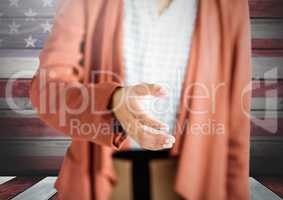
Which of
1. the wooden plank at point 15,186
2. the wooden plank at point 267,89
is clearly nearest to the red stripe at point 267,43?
the wooden plank at point 267,89

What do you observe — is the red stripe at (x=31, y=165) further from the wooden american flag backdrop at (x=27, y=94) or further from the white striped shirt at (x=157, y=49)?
the white striped shirt at (x=157, y=49)

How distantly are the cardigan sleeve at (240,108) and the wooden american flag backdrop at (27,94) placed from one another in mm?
436

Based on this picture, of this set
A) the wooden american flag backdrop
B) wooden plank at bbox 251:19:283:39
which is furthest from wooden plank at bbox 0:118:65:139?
wooden plank at bbox 251:19:283:39

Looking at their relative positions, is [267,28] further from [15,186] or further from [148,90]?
[15,186]

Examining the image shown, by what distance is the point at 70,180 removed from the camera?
74 cm

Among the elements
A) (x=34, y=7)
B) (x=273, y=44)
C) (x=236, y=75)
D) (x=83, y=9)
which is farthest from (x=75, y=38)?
(x=273, y=44)

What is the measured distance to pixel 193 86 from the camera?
73 cm

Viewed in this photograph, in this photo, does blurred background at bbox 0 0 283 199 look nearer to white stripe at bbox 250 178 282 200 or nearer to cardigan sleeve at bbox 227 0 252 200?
white stripe at bbox 250 178 282 200

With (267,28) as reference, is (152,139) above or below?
below

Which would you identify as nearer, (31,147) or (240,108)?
(240,108)

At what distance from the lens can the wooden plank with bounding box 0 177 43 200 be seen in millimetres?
1074

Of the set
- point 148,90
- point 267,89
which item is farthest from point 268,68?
point 148,90

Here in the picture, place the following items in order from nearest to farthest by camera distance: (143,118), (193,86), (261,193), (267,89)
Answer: (143,118)
(193,86)
(261,193)
(267,89)

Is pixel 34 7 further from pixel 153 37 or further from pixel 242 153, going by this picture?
pixel 242 153
